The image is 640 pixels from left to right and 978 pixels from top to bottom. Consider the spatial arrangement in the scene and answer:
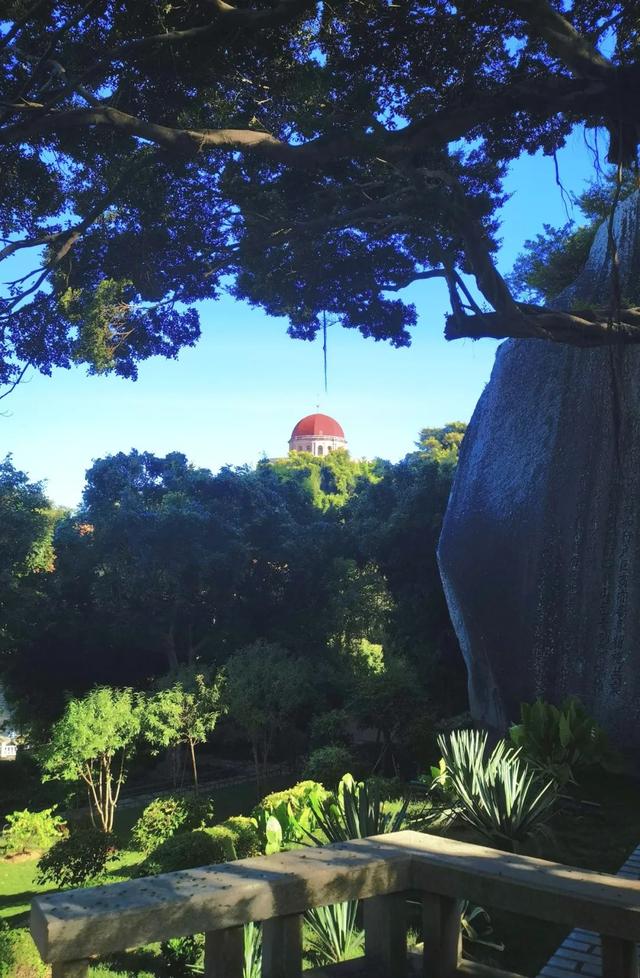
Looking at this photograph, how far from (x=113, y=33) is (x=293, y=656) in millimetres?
19579

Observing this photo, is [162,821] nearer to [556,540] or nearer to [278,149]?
[556,540]

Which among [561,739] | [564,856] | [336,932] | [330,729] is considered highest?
[336,932]

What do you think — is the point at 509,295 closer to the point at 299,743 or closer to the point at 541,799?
the point at 541,799

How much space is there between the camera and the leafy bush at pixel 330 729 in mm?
21500

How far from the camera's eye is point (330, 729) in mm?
21438

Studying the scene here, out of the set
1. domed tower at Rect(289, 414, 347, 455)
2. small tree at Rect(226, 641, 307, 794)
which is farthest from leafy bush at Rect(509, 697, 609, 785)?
domed tower at Rect(289, 414, 347, 455)

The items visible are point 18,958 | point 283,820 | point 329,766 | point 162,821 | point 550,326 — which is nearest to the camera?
point 18,958

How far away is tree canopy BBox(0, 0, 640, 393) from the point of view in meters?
7.71

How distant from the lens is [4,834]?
1797 centimetres

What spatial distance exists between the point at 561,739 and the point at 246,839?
13.3 ft

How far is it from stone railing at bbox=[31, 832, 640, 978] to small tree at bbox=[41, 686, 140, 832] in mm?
15836

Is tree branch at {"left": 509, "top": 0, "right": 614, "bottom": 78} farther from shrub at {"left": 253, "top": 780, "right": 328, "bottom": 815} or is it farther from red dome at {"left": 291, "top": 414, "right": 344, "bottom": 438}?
red dome at {"left": 291, "top": 414, "right": 344, "bottom": 438}

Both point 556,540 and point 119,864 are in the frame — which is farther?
point 119,864

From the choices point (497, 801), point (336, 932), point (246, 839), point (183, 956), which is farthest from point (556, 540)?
point (336, 932)
